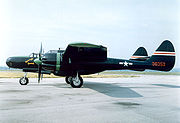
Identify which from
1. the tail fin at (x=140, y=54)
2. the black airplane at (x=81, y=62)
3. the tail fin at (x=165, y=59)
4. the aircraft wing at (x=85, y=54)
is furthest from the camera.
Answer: the tail fin at (x=140, y=54)

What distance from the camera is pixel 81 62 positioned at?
46.3 feet

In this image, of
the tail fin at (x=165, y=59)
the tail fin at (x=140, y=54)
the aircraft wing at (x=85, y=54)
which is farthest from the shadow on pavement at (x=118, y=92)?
the tail fin at (x=140, y=54)

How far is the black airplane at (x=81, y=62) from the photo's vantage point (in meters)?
13.3

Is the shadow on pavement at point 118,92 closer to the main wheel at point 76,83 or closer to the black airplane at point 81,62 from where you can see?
the main wheel at point 76,83

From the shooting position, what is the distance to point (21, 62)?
51.8 ft

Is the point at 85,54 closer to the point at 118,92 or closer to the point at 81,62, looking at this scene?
the point at 81,62

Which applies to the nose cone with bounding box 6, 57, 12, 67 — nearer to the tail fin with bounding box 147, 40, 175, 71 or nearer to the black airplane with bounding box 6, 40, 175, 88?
the black airplane with bounding box 6, 40, 175, 88

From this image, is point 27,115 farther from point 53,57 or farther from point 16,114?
point 53,57

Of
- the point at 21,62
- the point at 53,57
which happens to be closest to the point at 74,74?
the point at 53,57

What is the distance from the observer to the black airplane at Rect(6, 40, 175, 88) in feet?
43.6

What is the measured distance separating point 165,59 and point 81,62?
27.1ft

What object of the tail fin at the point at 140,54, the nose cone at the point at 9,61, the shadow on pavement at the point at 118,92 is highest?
the tail fin at the point at 140,54

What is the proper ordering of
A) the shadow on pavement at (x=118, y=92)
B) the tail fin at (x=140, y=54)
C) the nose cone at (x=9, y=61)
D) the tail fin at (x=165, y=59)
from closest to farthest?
the shadow on pavement at (x=118, y=92), the tail fin at (x=165, y=59), the nose cone at (x=9, y=61), the tail fin at (x=140, y=54)

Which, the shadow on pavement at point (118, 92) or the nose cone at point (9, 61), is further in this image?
the nose cone at point (9, 61)
